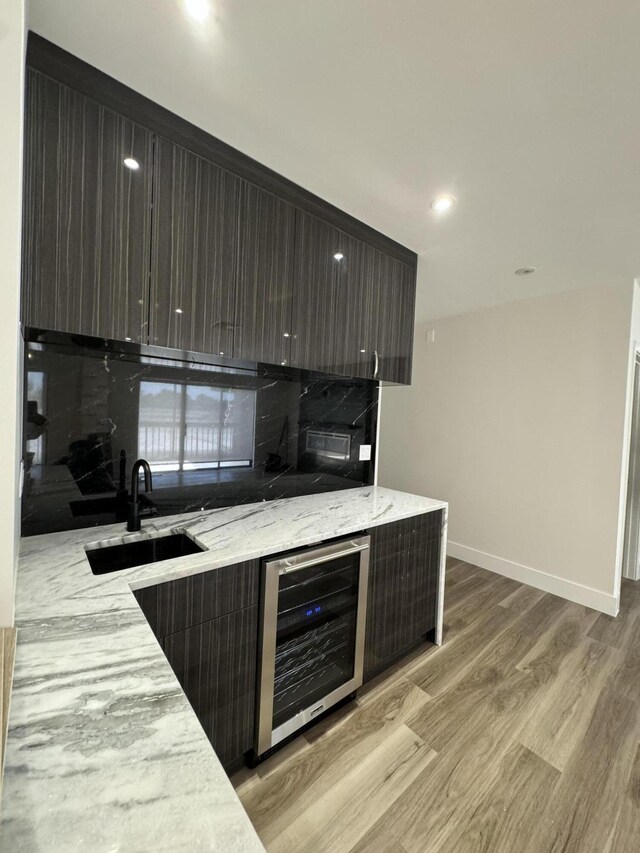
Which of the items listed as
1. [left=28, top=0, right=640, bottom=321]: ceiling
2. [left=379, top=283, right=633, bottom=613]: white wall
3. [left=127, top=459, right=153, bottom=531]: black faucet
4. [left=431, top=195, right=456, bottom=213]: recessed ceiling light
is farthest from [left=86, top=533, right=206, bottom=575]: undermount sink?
[left=379, top=283, right=633, bottom=613]: white wall

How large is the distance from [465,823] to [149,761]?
1.44 m

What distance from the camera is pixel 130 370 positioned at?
1717 mm

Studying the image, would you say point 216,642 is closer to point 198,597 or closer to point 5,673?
point 198,597

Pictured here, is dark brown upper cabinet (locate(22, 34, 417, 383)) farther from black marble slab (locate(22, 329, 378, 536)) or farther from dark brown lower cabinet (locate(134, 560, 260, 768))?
dark brown lower cabinet (locate(134, 560, 260, 768))

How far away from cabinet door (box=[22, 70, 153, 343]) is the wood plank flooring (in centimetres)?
90

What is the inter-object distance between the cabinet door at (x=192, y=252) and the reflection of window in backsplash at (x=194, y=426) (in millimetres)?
425

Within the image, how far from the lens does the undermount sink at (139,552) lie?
1.52 meters

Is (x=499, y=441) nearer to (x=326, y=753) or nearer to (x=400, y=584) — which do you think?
(x=400, y=584)

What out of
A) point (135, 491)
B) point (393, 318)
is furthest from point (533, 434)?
point (135, 491)

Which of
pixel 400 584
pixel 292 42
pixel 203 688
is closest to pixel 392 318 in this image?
pixel 292 42

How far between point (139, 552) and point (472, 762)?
5.57 feet

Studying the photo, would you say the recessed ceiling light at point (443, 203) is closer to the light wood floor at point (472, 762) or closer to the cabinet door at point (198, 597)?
the cabinet door at point (198, 597)

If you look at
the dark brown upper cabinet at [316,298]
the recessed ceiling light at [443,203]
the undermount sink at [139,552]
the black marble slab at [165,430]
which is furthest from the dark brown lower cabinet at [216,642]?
the recessed ceiling light at [443,203]

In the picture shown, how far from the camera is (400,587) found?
2062mm
